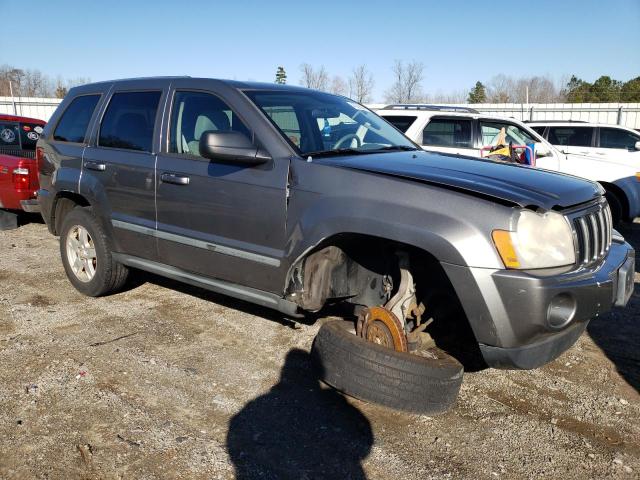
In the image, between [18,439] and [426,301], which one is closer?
[18,439]

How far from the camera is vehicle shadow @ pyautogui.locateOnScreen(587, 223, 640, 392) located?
388 cm

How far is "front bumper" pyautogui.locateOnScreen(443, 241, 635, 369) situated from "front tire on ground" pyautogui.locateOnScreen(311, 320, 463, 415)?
30 centimetres

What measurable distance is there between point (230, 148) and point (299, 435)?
1707 millimetres

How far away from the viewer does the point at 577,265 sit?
291 centimetres

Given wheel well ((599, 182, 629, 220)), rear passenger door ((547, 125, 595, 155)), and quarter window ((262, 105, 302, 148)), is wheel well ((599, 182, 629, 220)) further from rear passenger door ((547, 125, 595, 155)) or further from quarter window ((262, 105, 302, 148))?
quarter window ((262, 105, 302, 148))

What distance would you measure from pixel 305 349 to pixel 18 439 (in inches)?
75.8

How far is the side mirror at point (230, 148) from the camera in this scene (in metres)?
3.43

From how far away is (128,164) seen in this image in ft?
14.4

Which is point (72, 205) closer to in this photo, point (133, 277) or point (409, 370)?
point (133, 277)

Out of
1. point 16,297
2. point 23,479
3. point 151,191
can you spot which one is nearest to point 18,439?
point 23,479

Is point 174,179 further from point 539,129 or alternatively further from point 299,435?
point 539,129

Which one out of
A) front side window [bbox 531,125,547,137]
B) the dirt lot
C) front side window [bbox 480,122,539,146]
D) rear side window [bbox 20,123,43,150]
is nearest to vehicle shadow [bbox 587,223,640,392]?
the dirt lot

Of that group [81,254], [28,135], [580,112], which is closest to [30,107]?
[28,135]

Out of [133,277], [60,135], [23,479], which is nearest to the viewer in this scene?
[23,479]
